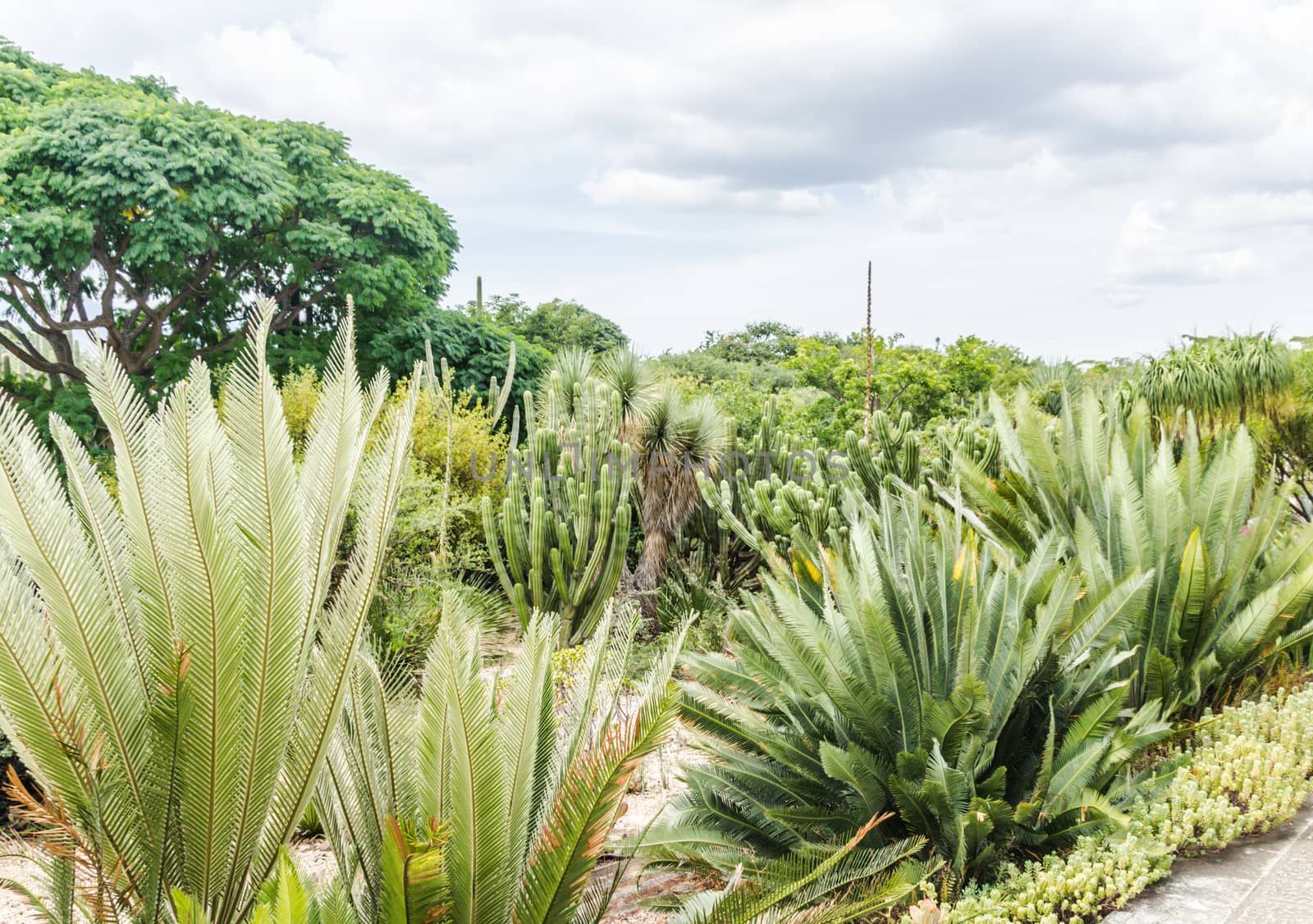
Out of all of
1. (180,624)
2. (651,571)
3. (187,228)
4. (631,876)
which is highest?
(187,228)

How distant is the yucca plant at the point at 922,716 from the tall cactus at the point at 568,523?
4.85 metres

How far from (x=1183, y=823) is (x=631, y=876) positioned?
6.08 ft

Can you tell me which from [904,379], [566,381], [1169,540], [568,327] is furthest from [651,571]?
[568,327]

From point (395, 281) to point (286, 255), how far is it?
2189 millimetres

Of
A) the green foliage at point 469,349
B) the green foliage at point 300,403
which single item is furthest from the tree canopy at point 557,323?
the green foliage at point 300,403

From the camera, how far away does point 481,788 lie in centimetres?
171

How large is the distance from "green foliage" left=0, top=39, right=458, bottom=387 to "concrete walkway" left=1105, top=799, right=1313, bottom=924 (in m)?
14.6

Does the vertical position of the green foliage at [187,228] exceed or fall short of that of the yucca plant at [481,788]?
it exceeds it

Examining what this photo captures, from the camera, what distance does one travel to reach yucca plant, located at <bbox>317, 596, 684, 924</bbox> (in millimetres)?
1640

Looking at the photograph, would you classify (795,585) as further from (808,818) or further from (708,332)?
(708,332)

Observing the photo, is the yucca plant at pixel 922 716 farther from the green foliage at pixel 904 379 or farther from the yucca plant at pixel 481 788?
the green foliage at pixel 904 379

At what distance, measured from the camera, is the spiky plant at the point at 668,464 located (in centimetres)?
898

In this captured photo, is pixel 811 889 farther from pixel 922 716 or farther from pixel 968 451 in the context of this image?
pixel 968 451

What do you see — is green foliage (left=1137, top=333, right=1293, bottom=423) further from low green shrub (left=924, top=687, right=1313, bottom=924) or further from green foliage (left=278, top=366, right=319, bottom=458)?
green foliage (left=278, top=366, right=319, bottom=458)
